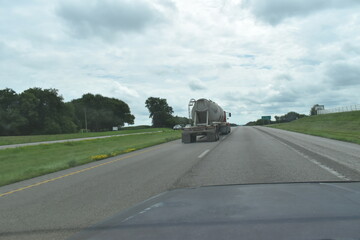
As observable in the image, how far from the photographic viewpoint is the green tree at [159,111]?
135 meters

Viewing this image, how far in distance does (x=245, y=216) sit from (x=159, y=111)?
134m

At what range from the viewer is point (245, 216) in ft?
10.4

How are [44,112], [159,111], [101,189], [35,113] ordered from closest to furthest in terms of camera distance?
[101,189], [35,113], [44,112], [159,111]

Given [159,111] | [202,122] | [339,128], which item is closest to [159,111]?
[159,111]

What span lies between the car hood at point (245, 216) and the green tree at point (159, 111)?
12948 centimetres

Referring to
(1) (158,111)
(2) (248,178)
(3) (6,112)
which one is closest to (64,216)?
(2) (248,178)

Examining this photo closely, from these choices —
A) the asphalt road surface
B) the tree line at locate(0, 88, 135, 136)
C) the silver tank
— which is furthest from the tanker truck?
the tree line at locate(0, 88, 135, 136)

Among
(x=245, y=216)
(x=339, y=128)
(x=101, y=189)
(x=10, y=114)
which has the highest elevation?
(x=10, y=114)

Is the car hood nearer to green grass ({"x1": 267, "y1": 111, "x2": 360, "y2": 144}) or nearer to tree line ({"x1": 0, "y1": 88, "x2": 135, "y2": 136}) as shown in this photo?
green grass ({"x1": 267, "y1": 111, "x2": 360, "y2": 144})

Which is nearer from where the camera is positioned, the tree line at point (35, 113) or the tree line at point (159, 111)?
the tree line at point (35, 113)

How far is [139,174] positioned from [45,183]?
2722mm

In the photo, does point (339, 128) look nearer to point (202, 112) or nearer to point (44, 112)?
point (202, 112)

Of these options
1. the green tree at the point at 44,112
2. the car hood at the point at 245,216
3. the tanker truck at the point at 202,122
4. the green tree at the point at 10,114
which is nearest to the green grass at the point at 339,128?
the tanker truck at the point at 202,122

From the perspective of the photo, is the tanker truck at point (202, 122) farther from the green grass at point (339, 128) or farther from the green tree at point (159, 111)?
the green tree at point (159, 111)
